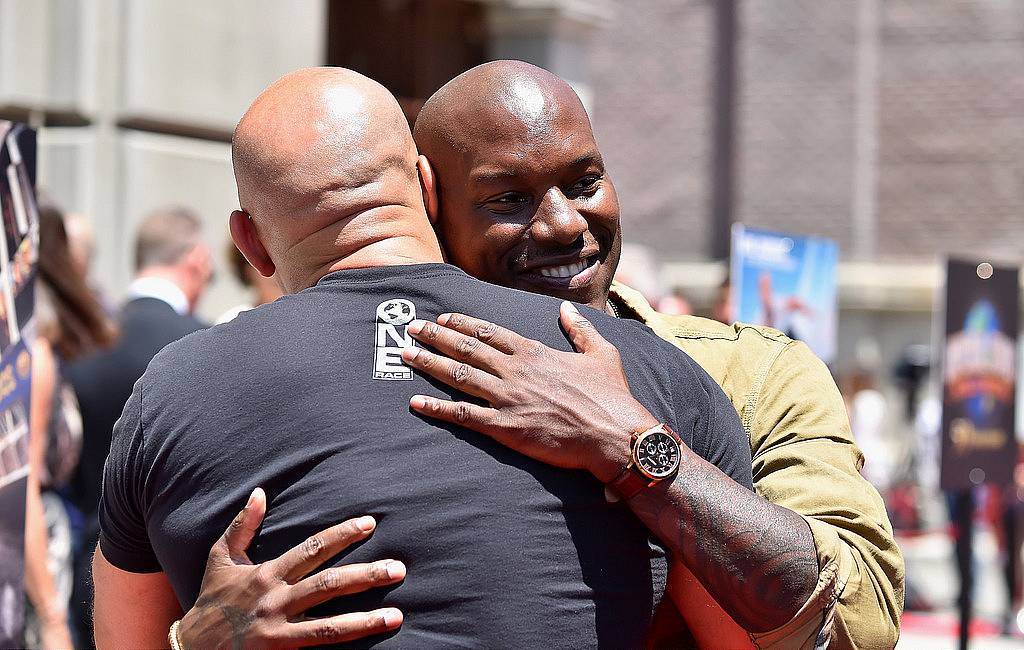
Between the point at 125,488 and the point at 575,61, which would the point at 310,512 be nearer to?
the point at 125,488

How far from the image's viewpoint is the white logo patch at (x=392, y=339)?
179cm

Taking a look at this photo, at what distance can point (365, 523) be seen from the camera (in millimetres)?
1722

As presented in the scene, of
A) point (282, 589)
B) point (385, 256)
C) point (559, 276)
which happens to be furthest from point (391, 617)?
point (559, 276)

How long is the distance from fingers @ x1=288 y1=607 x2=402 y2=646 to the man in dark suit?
10.3 feet

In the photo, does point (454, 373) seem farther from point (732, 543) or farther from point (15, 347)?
point (15, 347)

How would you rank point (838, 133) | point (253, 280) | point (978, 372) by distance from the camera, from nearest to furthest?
point (253, 280) < point (978, 372) < point (838, 133)

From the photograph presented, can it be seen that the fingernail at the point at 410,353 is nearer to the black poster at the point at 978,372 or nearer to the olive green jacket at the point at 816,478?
the olive green jacket at the point at 816,478

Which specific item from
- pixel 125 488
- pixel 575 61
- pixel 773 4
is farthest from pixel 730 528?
pixel 773 4

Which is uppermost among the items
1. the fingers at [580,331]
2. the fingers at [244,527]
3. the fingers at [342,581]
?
the fingers at [580,331]

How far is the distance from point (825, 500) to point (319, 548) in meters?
0.75

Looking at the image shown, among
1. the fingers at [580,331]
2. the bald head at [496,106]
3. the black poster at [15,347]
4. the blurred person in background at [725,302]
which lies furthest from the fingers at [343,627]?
the blurred person in background at [725,302]

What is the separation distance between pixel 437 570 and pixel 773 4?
15.8 metres

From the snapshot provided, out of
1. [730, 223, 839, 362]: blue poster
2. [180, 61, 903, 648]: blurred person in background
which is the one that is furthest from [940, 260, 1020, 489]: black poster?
[180, 61, 903, 648]: blurred person in background

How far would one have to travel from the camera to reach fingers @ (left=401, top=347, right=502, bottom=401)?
70.4 inches
